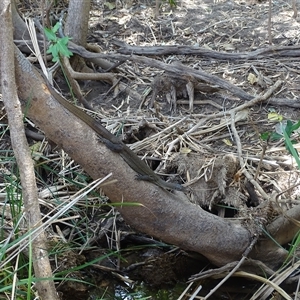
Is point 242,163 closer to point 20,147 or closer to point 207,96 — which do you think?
point 207,96

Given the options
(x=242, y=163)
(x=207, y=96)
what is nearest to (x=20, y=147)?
(x=242, y=163)

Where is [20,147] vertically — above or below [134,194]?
above

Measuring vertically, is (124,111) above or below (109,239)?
above

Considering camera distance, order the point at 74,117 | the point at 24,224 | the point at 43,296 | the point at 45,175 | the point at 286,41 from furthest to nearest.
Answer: the point at 286,41 < the point at 45,175 < the point at 24,224 < the point at 74,117 < the point at 43,296

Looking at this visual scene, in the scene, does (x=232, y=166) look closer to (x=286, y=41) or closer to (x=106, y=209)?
(x=106, y=209)

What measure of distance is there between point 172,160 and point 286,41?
1.98m

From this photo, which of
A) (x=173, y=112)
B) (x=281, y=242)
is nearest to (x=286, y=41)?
(x=173, y=112)

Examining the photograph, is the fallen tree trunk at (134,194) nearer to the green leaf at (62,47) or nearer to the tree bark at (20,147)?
the tree bark at (20,147)

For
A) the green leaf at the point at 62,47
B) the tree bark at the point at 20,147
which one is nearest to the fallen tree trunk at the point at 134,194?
the tree bark at the point at 20,147

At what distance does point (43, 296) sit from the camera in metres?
2.08

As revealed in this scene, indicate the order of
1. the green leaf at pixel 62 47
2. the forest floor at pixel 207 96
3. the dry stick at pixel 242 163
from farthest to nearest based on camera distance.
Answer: the green leaf at pixel 62 47 < the forest floor at pixel 207 96 < the dry stick at pixel 242 163

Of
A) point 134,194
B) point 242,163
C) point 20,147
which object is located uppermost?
point 20,147

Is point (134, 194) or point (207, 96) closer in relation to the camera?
point (134, 194)

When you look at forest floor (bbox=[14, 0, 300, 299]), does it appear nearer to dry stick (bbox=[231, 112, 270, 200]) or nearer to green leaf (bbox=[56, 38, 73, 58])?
dry stick (bbox=[231, 112, 270, 200])
